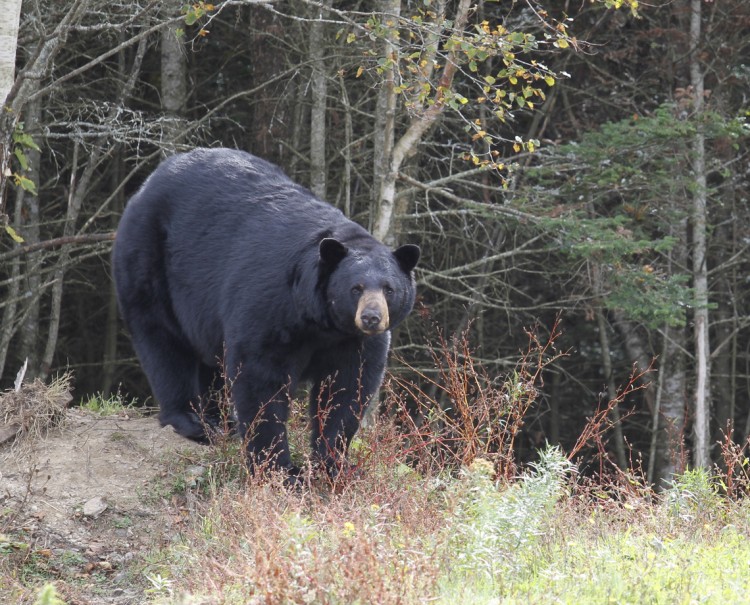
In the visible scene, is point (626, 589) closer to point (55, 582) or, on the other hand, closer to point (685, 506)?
point (685, 506)

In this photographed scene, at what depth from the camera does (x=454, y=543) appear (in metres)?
5.23

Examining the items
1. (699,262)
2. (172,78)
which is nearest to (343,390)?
(172,78)

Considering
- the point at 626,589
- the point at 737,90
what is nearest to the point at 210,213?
the point at 626,589

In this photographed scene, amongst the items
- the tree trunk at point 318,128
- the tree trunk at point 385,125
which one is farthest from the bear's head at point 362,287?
the tree trunk at point 318,128

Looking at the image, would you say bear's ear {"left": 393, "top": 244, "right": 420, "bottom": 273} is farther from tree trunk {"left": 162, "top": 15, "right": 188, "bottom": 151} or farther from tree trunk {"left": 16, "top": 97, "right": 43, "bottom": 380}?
tree trunk {"left": 162, "top": 15, "right": 188, "bottom": 151}

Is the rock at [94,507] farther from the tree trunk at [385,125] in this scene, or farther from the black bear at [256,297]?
the tree trunk at [385,125]

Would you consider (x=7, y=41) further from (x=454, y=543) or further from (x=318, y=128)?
(x=318, y=128)

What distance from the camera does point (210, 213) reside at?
7422 millimetres

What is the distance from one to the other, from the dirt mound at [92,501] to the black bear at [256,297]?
36 cm

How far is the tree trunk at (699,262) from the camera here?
491 inches

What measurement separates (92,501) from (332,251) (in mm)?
2027

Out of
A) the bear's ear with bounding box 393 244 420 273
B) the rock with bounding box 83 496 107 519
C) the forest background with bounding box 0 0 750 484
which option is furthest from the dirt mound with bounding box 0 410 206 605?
the forest background with bounding box 0 0 750 484

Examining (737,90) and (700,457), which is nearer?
(700,457)

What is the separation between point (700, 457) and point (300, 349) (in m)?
7.15
